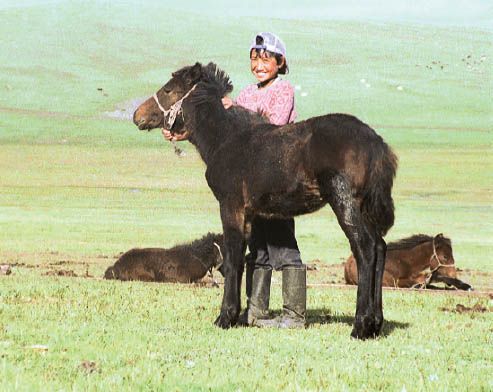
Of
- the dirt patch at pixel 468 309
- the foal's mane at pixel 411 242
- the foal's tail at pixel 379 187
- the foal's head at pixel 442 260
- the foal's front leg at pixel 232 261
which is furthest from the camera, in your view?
the foal's mane at pixel 411 242

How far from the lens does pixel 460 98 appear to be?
84.9 metres

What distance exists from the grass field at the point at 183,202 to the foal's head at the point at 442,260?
1859 mm

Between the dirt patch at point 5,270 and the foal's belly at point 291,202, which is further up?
the foal's belly at point 291,202

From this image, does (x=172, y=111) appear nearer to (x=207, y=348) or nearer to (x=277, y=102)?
(x=277, y=102)

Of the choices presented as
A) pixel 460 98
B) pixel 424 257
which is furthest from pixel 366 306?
pixel 460 98

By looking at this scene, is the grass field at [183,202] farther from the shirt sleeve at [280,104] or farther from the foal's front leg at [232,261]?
the shirt sleeve at [280,104]

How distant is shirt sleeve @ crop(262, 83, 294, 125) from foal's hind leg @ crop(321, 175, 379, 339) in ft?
4.46

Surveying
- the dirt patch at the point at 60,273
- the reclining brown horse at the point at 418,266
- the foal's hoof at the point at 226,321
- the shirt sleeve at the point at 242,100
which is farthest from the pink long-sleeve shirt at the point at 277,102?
the dirt patch at the point at 60,273

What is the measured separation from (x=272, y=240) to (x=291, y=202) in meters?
1.02

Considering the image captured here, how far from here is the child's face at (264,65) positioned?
34.1 feet

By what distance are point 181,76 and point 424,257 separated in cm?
781

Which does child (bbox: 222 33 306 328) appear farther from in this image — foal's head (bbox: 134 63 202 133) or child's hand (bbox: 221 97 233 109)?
foal's head (bbox: 134 63 202 133)

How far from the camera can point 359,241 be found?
9312mm

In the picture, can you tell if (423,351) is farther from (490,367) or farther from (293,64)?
(293,64)
